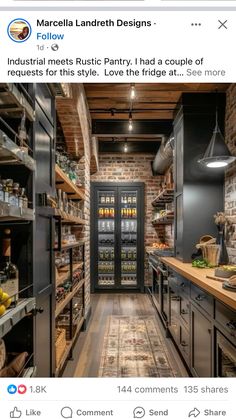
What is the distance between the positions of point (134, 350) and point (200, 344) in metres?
1.02

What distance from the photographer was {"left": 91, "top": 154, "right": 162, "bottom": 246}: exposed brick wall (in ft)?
18.5

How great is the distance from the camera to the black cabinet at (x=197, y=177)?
3102 millimetres

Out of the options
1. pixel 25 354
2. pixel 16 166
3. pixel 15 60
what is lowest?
pixel 25 354

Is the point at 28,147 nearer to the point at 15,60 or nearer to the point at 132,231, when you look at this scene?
the point at 15,60

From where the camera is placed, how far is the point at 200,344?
1.94 m

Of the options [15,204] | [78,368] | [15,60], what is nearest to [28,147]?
[15,204]

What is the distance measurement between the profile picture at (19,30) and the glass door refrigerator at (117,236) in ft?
15.3

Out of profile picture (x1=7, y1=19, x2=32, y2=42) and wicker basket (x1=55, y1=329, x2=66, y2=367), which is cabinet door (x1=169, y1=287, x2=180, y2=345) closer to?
wicker basket (x1=55, y1=329, x2=66, y2=367)

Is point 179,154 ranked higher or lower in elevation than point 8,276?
higher

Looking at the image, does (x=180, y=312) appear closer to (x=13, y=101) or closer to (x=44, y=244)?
(x=44, y=244)
